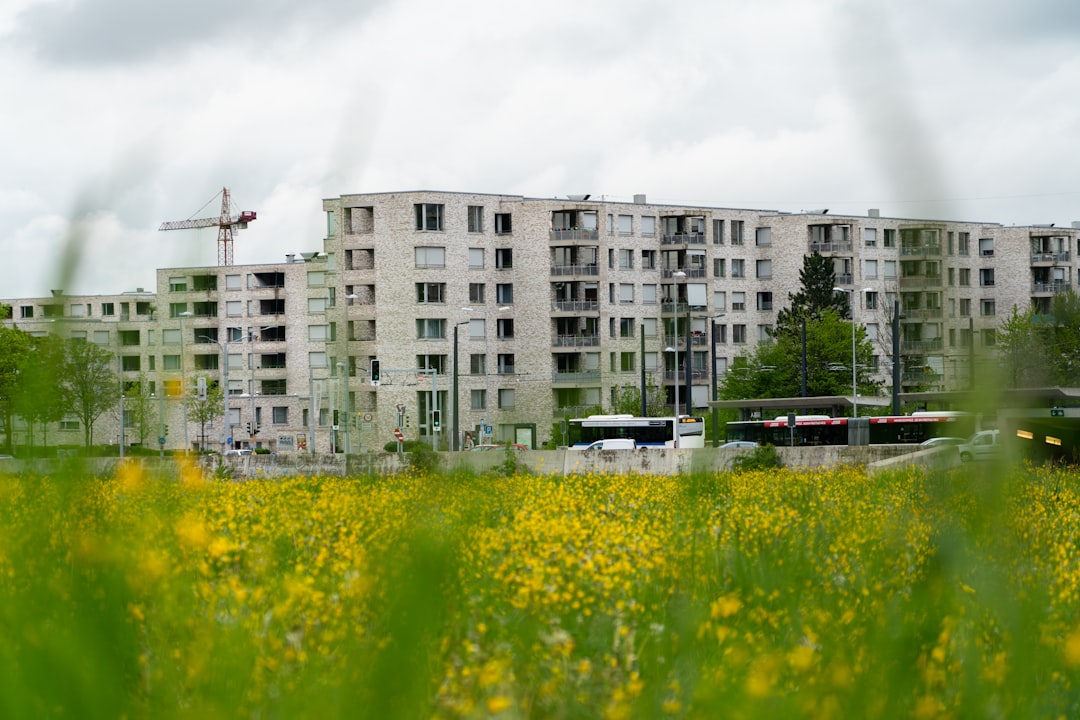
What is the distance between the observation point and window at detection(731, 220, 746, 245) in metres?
91.1

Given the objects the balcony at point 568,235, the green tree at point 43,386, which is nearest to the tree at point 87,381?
the green tree at point 43,386

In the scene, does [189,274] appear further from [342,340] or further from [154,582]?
[154,582]

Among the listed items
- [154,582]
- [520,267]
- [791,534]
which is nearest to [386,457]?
[791,534]

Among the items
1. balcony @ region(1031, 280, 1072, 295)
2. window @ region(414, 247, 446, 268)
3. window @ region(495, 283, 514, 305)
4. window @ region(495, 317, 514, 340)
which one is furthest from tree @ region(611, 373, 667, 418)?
balcony @ region(1031, 280, 1072, 295)

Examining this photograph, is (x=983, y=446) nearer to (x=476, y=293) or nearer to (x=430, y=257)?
(x=430, y=257)

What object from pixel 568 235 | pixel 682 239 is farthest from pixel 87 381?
pixel 682 239

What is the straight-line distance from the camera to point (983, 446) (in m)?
2.30

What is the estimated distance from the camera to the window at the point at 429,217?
7894 cm

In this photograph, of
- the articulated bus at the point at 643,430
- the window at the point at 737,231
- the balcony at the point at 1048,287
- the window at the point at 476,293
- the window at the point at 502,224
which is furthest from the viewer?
the balcony at the point at 1048,287

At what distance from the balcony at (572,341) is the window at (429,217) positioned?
10540 millimetres

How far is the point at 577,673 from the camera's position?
4426mm

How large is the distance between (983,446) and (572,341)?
80.2 metres

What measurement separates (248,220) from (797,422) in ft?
171

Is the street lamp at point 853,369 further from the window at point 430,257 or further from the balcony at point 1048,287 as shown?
the window at point 430,257
